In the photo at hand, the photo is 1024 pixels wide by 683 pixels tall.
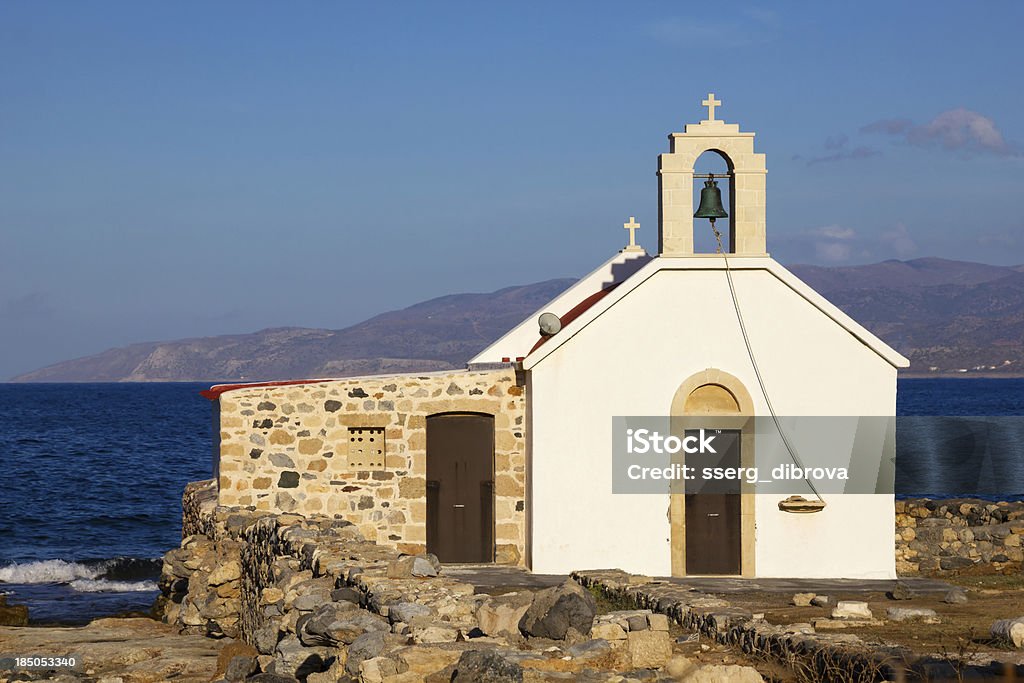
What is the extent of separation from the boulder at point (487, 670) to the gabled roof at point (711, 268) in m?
8.66

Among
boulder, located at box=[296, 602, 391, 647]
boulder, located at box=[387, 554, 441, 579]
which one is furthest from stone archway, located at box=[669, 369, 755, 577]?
boulder, located at box=[296, 602, 391, 647]

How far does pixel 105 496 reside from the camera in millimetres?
42438

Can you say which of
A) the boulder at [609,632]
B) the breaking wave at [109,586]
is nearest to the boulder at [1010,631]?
the boulder at [609,632]

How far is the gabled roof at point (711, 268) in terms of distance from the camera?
54.4ft

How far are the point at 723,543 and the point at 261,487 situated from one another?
6061mm

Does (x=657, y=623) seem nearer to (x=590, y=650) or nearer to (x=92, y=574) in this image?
(x=590, y=650)

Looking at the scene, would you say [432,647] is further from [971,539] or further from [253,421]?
[971,539]

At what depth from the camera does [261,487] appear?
16828 millimetres

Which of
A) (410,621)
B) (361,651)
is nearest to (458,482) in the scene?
(410,621)

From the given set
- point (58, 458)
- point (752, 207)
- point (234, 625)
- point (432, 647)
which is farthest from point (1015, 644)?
point (58, 458)

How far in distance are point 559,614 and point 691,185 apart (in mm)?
8632

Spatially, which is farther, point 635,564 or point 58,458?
point 58,458

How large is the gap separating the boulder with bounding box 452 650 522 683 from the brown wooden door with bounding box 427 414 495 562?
914 centimetres
